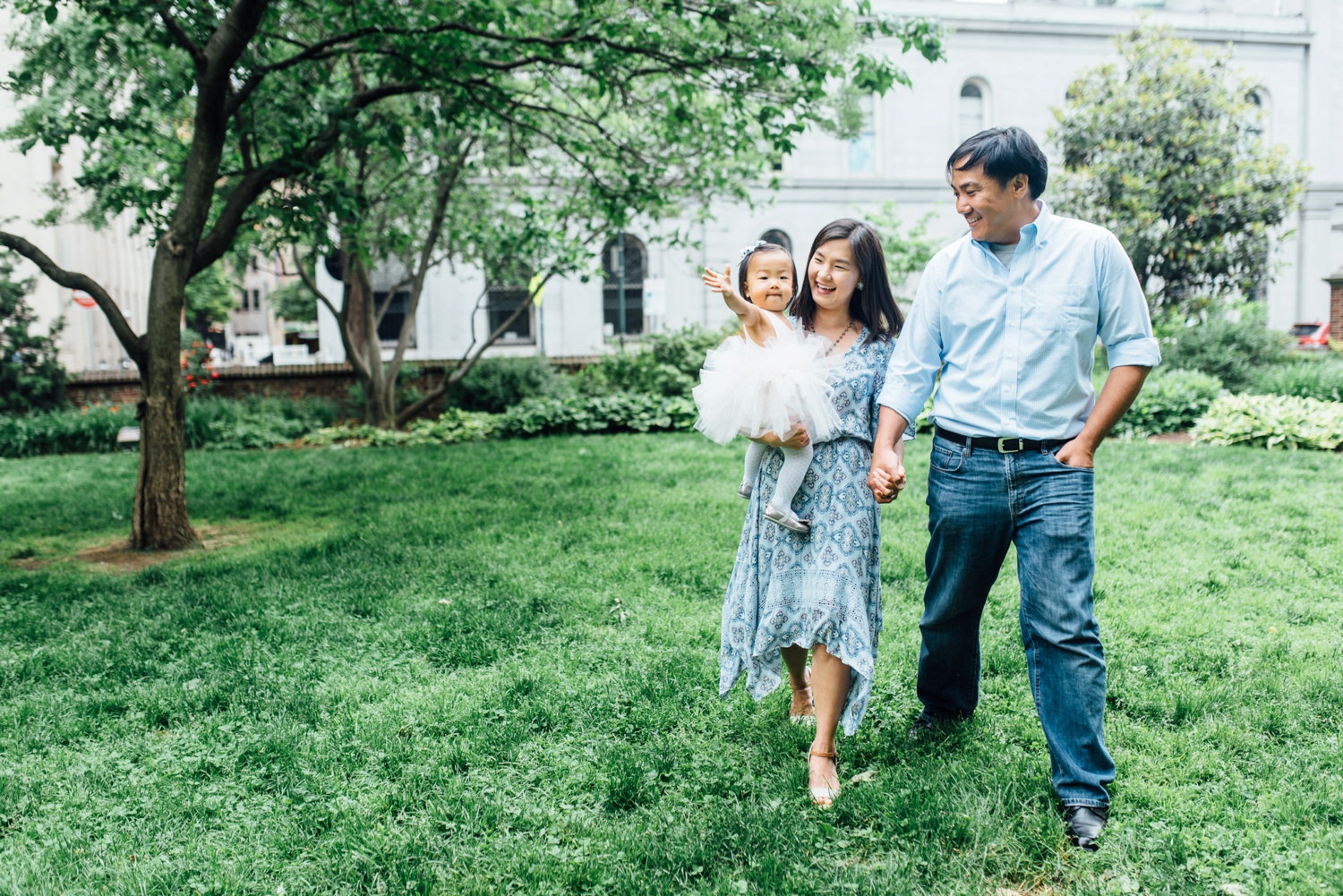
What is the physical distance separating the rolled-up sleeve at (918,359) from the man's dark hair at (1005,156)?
41cm

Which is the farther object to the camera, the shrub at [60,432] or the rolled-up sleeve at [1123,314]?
the shrub at [60,432]

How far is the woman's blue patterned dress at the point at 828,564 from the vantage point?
3199mm

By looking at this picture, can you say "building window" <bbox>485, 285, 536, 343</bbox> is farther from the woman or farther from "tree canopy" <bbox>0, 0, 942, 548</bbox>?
the woman

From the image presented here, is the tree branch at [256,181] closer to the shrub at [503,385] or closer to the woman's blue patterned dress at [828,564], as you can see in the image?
the woman's blue patterned dress at [828,564]

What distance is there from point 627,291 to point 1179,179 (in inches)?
529

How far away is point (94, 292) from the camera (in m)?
6.72

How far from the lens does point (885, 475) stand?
3047 millimetres

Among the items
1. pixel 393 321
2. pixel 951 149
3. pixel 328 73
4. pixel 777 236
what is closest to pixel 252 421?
pixel 328 73

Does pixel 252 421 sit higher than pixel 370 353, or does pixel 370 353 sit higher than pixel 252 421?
pixel 370 353

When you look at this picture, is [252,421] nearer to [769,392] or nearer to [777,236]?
[769,392]

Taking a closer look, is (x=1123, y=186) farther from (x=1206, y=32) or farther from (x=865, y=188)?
(x=1206, y=32)

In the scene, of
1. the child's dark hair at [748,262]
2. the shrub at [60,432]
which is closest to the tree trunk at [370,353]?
the shrub at [60,432]

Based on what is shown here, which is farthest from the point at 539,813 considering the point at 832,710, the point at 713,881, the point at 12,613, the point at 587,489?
the point at 587,489

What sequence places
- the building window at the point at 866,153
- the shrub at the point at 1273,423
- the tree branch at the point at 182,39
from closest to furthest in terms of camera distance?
1. the tree branch at the point at 182,39
2. the shrub at the point at 1273,423
3. the building window at the point at 866,153
